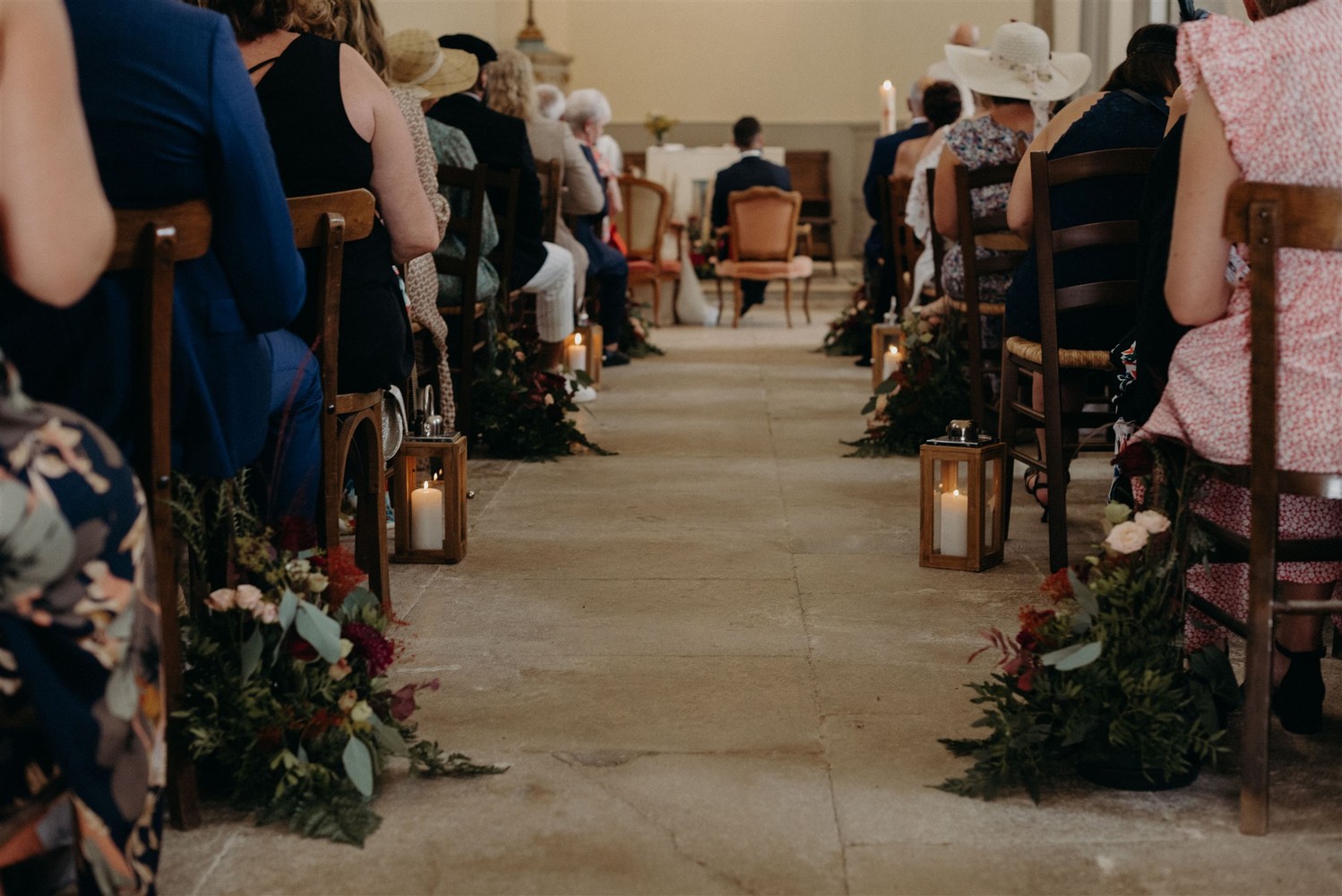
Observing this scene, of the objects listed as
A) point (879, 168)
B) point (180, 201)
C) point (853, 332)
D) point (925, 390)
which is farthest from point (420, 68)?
point (853, 332)

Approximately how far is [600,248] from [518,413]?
2301 mm

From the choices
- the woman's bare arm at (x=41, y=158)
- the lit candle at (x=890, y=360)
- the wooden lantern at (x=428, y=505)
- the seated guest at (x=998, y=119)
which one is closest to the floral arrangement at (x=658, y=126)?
the lit candle at (x=890, y=360)

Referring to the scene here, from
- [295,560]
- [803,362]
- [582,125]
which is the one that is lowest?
[803,362]

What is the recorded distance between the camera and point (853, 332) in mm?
7934

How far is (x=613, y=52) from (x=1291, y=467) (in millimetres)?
13555

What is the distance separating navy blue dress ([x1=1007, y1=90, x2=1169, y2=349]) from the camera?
129 inches

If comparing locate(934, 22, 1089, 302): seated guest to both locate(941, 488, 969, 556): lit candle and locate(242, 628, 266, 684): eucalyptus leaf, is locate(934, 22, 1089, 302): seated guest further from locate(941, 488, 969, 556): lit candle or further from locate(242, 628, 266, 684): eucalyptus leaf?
locate(242, 628, 266, 684): eucalyptus leaf

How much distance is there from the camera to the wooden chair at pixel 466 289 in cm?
420

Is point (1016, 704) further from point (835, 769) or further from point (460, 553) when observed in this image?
point (460, 553)

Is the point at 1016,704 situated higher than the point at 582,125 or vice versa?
the point at 582,125

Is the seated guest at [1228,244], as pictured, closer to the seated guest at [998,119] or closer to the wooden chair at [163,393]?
the wooden chair at [163,393]

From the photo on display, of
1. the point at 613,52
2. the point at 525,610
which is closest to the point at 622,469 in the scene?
the point at 525,610

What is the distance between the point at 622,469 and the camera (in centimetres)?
458

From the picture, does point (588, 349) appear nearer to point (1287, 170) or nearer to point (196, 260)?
point (196, 260)
